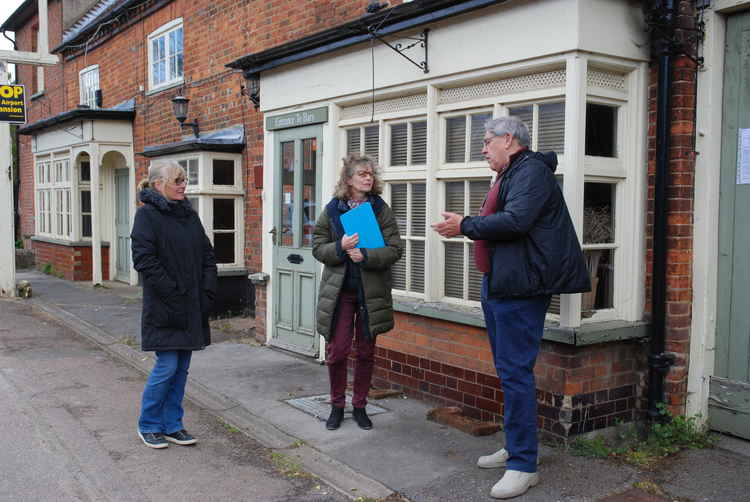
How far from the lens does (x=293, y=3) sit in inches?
341

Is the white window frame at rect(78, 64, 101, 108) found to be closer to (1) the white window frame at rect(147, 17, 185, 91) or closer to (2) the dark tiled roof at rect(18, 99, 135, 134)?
(2) the dark tiled roof at rect(18, 99, 135, 134)

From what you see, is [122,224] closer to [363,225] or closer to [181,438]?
[181,438]

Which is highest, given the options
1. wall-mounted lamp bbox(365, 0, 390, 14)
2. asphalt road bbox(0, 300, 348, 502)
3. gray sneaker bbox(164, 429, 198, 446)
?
wall-mounted lamp bbox(365, 0, 390, 14)

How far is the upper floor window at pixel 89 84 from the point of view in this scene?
1570cm

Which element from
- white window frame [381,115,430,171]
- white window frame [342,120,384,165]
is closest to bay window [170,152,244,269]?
white window frame [342,120,384,165]

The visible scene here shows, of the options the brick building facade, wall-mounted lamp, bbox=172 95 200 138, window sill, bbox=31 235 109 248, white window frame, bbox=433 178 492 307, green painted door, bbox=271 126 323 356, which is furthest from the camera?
window sill, bbox=31 235 109 248

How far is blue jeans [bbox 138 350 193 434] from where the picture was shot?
16.5 ft

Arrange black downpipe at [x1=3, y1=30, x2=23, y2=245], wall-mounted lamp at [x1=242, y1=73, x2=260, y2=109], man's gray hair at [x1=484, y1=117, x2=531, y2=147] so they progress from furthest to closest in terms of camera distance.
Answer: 1. black downpipe at [x1=3, y1=30, x2=23, y2=245]
2. wall-mounted lamp at [x1=242, y1=73, x2=260, y2=109]
3. man's gray hair at [x1=484, y1=117, x2=531, y2=147]

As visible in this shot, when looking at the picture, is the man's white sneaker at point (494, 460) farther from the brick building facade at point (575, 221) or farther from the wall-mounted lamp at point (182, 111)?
the wall-mounted lamp at point (182, 111)

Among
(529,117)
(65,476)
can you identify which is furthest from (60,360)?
(529,117)

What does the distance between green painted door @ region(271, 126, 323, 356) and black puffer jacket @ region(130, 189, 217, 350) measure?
257 cm

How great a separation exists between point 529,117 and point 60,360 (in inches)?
221

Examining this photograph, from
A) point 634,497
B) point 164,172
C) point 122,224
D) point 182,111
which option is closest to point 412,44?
point 164,172

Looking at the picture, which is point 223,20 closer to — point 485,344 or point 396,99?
point 396,99
